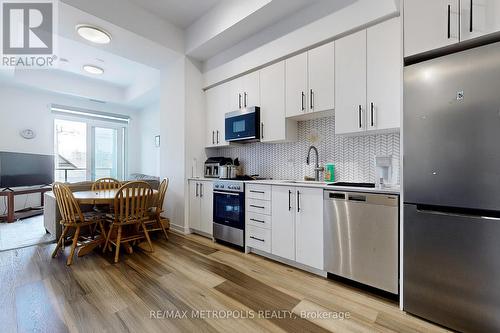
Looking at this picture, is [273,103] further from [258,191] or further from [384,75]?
[384,75]

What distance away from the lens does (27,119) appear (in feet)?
16.8

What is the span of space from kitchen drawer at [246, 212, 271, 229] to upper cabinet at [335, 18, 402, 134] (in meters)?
1.25

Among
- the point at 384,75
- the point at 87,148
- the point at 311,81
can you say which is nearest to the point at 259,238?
the point at 311,81

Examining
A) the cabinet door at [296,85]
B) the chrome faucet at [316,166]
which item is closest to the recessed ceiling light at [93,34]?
the cabinet door at [296,85]

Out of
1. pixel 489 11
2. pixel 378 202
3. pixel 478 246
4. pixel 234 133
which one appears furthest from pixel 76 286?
pixel 489 11

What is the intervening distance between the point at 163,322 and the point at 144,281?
0.68 m

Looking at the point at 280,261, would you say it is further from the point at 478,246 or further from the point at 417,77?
the point at 417,77

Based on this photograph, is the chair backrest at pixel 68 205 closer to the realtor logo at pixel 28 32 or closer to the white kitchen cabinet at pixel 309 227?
the realtor logo at pixel 28 32

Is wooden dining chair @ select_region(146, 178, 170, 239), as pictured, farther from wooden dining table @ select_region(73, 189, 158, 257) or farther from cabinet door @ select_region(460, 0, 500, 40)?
cabinet door @ select_region(460, 0, 500, 40)

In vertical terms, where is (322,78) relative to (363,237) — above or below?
above

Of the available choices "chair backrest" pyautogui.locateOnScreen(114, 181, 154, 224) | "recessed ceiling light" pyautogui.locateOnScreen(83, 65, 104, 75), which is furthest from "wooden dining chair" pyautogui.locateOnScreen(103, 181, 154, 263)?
"recessed ceiling light" pyautogui.locateOnScreen(83, 65, 104, 75)

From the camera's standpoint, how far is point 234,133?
3.24m

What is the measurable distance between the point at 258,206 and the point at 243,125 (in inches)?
45.1

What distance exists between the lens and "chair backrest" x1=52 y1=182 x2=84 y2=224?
2.53 meters
